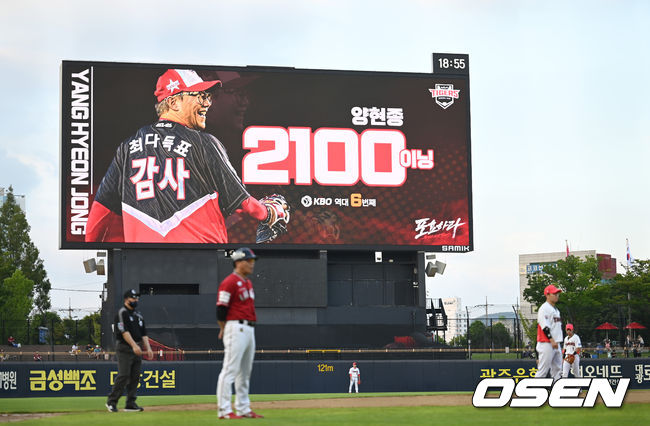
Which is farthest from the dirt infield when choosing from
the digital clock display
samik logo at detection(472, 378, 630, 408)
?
the digital clock display

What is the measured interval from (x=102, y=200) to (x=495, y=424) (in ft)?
86.7

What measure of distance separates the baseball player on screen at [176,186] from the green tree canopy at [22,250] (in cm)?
4800

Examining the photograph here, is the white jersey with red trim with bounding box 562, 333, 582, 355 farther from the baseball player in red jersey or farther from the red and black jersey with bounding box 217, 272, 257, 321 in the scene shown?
the red and black jersey with bounding box 217, 272, 257, 321

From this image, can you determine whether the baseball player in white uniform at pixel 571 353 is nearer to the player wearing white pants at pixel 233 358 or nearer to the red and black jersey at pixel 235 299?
the player wearing white pants at pixel 233 358

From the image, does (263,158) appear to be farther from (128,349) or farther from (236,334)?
(236,334)

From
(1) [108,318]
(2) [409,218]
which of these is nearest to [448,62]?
(2) [409,218]

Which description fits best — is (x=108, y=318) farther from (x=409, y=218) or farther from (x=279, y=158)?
(x=409, y=218)

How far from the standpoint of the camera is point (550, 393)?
39.7ft

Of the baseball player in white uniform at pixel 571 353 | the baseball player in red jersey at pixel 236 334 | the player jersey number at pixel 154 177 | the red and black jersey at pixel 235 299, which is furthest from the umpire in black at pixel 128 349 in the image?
the player jersey number at pixel 154 177

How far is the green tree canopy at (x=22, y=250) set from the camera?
261ft

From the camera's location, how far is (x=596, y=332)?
237 ft

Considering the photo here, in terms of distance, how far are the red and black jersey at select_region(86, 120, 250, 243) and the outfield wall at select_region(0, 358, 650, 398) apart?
657 cm

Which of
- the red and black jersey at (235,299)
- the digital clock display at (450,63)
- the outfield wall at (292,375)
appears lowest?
the outfield wall at (292,375)

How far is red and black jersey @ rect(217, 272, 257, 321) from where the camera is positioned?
1059cm
